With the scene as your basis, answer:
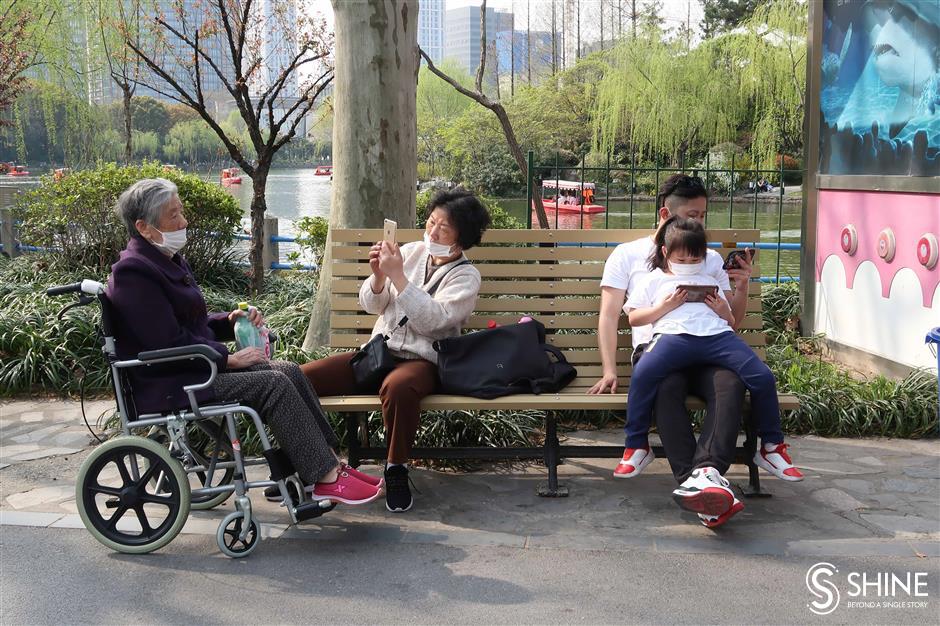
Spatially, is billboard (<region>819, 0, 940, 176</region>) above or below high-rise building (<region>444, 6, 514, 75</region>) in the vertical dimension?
below

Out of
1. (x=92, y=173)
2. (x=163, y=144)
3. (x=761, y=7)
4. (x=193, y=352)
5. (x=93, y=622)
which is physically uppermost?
(x=761, y=7)

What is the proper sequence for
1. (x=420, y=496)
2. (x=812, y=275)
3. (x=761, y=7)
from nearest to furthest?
(x=420, y=496) → (x=812, y=275) → (x=761, y=7)

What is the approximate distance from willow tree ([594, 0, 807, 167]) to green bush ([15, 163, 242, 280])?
19423mm

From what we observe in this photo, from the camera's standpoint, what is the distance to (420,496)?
452 centimetres

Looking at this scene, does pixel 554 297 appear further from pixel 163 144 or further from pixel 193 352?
pixel 163 144

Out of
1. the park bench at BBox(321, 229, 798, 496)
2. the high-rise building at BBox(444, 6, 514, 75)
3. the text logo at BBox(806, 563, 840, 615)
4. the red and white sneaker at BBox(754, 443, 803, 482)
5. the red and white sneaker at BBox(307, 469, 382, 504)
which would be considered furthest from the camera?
the high-rise building at BBox(444, 6, 514, 75)

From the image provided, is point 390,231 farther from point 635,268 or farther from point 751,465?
point 751,465

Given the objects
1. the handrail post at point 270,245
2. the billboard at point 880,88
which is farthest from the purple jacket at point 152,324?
the handrail post at point 270,245

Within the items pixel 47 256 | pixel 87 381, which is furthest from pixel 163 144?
pixel 87 381

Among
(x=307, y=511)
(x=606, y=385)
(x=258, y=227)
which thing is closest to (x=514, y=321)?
(x=606, y=385)

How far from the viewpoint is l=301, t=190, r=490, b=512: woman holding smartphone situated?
432 cm

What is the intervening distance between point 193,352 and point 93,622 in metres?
1.01

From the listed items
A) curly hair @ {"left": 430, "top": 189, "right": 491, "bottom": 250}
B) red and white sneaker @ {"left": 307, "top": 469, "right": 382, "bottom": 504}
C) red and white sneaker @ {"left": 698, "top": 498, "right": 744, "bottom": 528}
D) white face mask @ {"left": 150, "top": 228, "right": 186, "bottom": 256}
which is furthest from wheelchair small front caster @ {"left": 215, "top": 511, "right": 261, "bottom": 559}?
red and white sneaker @ {"left": 698, "top": 498, "right": 744, "bottom": 528}
